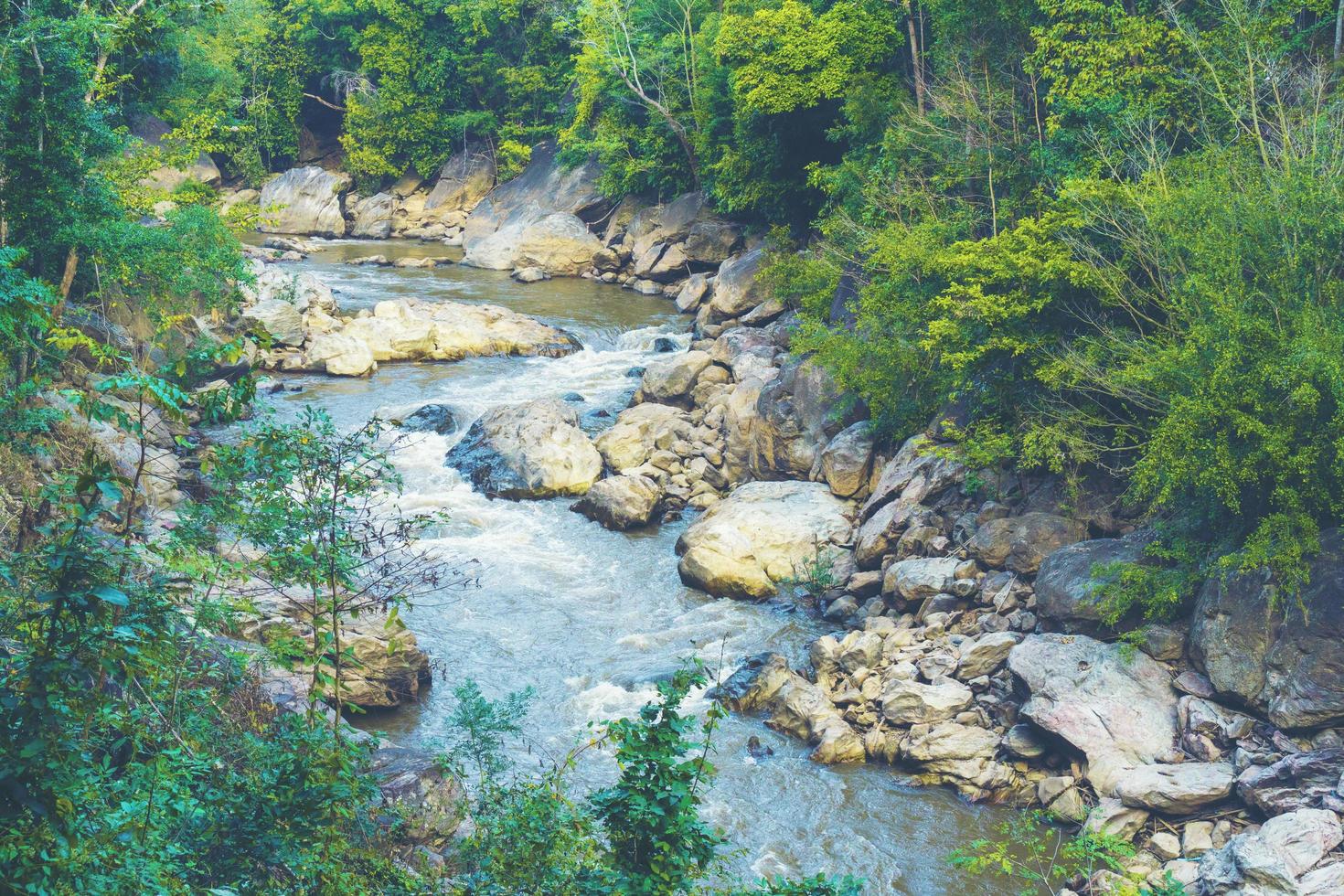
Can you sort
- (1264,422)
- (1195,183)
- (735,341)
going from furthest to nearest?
(735,341) < (1195,183) < (1264,422)

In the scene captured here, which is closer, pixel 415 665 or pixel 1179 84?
pixel 415 665

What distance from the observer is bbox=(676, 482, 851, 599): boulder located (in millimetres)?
18969

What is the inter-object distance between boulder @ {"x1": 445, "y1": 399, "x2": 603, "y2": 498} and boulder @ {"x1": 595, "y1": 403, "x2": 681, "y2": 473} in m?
0.41

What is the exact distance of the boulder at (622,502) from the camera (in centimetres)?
2164

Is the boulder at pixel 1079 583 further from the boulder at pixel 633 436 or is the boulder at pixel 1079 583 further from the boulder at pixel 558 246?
the boulder at pixel 558 246

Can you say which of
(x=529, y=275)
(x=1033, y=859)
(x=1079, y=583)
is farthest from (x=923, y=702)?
(x=529, y=275)

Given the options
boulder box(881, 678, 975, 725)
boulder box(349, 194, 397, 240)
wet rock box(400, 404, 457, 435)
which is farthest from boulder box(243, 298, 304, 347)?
boulder box(881, 678, 975, 725)

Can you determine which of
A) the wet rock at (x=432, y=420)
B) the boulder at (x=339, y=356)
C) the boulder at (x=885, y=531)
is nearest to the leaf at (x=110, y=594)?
the boulder at (x=885, y=531)

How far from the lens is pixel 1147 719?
43.8 ft

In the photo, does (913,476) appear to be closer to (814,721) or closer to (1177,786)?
(814,721)

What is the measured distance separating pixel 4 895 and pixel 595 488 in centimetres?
1740

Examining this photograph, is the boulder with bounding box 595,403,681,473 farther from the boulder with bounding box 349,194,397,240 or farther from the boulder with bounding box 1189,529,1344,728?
the boulder with bounding box 349,194,397,240

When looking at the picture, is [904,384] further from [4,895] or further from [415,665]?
[4,895]

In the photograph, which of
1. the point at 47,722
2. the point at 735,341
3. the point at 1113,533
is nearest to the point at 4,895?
the point at 47,722
